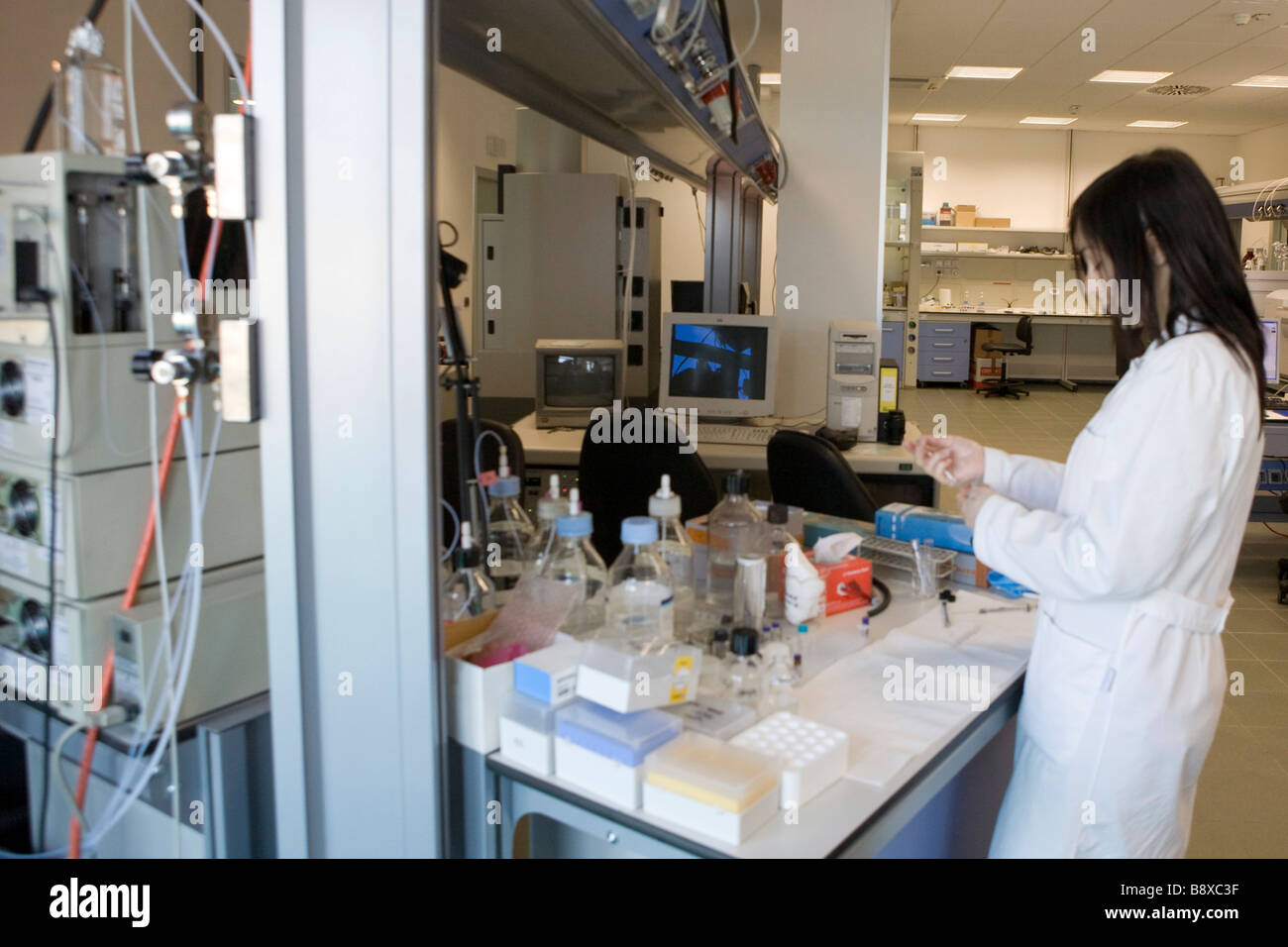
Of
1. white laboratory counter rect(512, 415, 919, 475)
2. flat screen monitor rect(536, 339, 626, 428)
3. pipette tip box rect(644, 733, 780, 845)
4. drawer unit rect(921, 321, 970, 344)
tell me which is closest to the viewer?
pipette tip box rect(644, 733, 780, 845)

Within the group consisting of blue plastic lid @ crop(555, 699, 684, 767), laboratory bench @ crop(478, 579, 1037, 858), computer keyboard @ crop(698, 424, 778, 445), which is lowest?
laboratory bench @ crop(478, 579, 1037, 858)

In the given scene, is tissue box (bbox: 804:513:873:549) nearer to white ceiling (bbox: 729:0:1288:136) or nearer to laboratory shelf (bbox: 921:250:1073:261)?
white ceiling (bbox: 729:0:1288:136)

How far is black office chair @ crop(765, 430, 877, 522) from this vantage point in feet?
9.39

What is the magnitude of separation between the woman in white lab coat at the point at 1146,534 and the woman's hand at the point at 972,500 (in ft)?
0.17

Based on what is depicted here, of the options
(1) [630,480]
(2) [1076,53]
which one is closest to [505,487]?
(1) [630,480]

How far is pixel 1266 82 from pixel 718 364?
7.53 m

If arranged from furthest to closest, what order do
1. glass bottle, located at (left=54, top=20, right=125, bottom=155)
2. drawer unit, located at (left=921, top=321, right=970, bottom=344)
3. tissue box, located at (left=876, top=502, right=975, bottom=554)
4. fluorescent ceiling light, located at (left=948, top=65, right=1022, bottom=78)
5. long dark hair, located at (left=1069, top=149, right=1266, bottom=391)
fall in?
1. drawer unit, located at (left=921, top=321, right=970, bottom=344)
2. fluorescent ceiling light, located at (left=948, top=65, right=1022, bottom=78)
3. tissue box, located at (left=876, top=502, right=975, bottom=554)
4. glass bottle, located at (left=54, top=20, right=125, bottom=155)
5. long dark hair, located at (left=1069, top=149, right=1266, bottom=391)

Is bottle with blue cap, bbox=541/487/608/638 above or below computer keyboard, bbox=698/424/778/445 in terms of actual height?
below

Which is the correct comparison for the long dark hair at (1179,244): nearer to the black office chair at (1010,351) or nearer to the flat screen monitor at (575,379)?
the flat screen monitor at (575,379)

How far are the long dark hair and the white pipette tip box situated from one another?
0.72m

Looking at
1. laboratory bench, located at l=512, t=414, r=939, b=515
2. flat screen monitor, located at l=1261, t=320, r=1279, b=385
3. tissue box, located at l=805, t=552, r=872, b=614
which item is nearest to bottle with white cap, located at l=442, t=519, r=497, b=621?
tissue box, located at l=805, t=552, r=872, b=614

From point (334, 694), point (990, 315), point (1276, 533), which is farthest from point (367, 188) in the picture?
point (990, 315)

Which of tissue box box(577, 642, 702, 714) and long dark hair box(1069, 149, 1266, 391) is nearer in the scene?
tissue box box(577, 642, 702, 714)
